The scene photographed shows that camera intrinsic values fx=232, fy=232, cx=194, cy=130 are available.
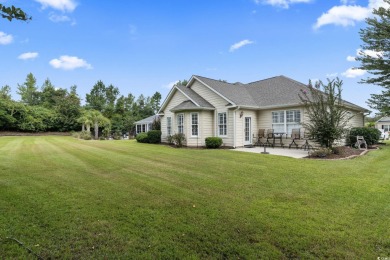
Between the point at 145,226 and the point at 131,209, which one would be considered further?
the point at 131,209

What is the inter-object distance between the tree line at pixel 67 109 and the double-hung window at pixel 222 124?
57.9 ft

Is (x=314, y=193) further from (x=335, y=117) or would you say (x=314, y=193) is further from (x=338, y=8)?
(x=338, y=8)

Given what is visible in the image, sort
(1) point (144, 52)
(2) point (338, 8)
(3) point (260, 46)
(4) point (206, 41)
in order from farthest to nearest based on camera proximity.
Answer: (1) point (144, 52), (4) point (206, 41), (3) point (260, 46), (2) point (338, 8)

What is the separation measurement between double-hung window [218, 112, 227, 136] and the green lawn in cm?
868

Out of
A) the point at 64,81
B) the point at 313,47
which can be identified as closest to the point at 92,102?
the point at 64,81

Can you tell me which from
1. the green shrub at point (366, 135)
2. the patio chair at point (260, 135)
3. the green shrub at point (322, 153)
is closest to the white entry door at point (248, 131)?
the patio chair at point (260, 135)

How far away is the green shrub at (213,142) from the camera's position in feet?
47.7

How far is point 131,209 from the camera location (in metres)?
4.03

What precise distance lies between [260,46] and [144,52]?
10.6 meters

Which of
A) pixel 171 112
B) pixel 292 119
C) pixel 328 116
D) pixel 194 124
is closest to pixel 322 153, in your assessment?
pixel 328 116

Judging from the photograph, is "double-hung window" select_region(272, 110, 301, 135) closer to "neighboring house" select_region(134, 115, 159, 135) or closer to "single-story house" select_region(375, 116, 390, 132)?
"neighboring house" select_region(134, 115, 159, 135)

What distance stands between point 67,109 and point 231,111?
29.0 meters

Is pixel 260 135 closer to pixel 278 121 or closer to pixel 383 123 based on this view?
pixel 278 121

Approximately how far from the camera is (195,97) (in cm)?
1656
